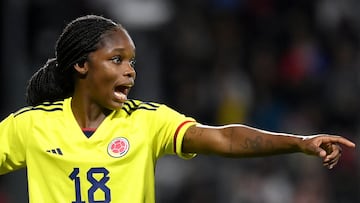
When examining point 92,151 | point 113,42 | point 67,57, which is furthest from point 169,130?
point 67,57

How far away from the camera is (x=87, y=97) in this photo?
202 inches

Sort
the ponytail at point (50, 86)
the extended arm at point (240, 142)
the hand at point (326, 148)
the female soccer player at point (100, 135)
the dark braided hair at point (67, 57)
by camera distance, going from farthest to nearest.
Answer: the ponytail at point (50, 86) → the dark braided hair at point (67, 57) → the female soccer player at point (100, 135) → the extended arm at point (240, 142) → the hand at point (326, 148)

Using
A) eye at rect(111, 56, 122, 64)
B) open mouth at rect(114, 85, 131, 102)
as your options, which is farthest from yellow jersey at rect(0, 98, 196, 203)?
eye at rect(111, 56, 122, 64)

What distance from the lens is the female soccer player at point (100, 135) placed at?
491 centimetres

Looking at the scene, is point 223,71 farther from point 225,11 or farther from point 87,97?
point 87,97

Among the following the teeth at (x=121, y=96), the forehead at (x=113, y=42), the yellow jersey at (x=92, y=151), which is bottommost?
the yellow jersey at (x=92, y=151)

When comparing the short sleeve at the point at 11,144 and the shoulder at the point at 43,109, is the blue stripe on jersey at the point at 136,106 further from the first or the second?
the short sleeve at the point at 11,144

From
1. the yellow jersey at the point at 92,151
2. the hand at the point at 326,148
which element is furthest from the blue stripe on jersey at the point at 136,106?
the hand at the point at 326,148

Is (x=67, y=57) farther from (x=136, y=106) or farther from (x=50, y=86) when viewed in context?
(x=136, y=106)

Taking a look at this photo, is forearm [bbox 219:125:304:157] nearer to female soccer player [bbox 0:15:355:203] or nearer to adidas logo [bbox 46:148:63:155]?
female soccer player [bbox 0:15:355:203]

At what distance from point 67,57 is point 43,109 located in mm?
280

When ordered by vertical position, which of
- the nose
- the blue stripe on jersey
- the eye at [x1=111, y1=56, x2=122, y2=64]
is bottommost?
the blue stripe on jersey

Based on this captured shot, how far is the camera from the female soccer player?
4.91 meters

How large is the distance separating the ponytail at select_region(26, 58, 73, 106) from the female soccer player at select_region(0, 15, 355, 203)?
0.03 meters
